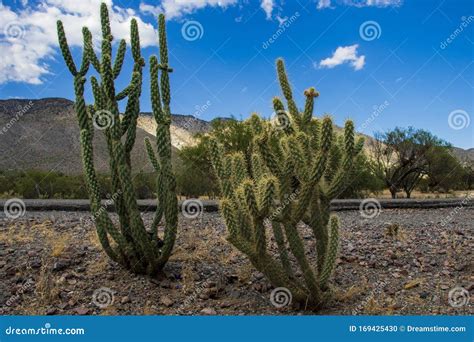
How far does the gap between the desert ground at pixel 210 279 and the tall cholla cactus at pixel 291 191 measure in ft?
1.57

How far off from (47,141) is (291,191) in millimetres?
74608

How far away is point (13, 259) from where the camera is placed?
7230 millimetres

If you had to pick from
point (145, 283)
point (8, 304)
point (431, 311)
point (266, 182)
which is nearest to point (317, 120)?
point (266, 182)

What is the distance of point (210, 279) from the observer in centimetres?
654

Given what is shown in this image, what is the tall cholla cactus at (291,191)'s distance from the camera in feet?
16.7

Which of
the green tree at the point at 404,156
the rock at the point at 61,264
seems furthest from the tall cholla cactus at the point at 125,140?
the green tree at the point at 404,156

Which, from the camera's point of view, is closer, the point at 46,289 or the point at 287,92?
the point at 46,289

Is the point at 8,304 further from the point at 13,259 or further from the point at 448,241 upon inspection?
the point at 448,241

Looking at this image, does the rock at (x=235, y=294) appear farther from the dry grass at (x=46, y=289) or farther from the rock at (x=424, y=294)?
the rock at (x=424, y=294)

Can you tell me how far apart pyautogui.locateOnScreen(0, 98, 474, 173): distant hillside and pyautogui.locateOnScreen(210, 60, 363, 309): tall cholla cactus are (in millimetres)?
52448

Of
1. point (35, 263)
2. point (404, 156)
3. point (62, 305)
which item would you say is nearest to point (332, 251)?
point (62, 305)

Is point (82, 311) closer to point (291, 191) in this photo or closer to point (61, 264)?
point (61, 264)

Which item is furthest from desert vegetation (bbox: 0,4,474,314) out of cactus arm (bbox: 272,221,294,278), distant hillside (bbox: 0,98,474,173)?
distant hillside (bbox: 0,98,474,173)

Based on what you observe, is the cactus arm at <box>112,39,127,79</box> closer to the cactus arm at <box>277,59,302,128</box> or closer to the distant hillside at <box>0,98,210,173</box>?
the cactus arm at <box>277,59,302,128</box>
